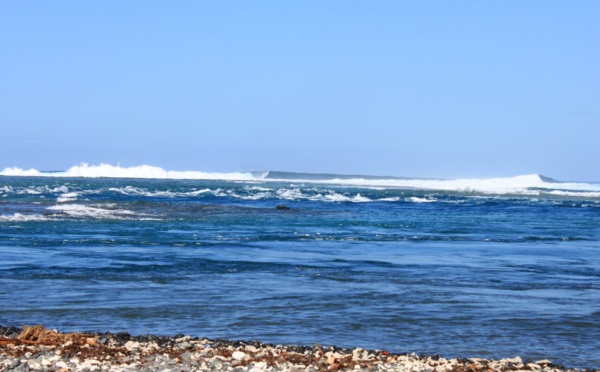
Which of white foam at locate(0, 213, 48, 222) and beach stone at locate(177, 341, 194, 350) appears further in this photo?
white foam at locate(0, 213, 48, 222)

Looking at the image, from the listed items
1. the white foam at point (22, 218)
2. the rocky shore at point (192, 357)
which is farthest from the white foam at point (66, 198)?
the rocky shore at point (192, 357)

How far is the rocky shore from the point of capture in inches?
271

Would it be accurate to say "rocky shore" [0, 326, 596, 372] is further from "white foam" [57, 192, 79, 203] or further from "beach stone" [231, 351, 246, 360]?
"white foam" [57, 192, 79, 203]

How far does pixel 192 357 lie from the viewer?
7.19m

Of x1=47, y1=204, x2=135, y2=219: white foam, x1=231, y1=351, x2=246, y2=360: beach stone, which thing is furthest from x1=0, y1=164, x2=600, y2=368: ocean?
x1=47, y1=204, x2=135, y2=219: white foam

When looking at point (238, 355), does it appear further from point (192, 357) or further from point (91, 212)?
point (91, 212)

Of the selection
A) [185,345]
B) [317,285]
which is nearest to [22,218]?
[317,285]

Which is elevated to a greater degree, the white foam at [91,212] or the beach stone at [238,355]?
the white foam at [91,212]

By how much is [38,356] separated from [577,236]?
19.7m

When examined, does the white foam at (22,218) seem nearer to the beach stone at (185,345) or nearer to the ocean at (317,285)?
the ocean at (317,285)

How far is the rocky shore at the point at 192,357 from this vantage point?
6871 millimetres

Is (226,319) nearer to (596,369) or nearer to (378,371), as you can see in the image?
(378,371)

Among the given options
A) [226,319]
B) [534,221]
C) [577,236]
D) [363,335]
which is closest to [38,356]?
[226,319]

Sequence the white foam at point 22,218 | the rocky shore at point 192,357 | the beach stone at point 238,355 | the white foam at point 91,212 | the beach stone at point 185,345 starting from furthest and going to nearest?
1. the white foam at point 91,212
2. the white foam at point 22,218
3. the beach stone at point 185,345
4. the beach stone at point 238,355
5. the rocky shore at point 192,357
